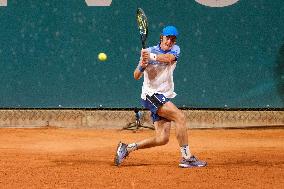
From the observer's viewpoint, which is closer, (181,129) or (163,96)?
(181,129)

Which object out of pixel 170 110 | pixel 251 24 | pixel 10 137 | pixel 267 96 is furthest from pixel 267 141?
pixel 10 137

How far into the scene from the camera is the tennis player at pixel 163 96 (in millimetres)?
7422

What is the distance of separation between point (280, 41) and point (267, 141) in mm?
2357

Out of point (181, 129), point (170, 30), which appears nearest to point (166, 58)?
point (170, 30)

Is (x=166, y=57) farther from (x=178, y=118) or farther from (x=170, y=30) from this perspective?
(x=178, y=118)

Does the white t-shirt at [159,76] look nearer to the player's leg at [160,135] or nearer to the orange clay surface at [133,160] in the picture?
the player's leg at [160,135]

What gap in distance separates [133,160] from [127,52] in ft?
12.9

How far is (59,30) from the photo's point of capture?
39.3 ft

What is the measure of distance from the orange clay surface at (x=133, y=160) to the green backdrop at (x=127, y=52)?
26.4 inches

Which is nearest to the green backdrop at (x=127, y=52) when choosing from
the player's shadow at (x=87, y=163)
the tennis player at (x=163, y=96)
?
the player's shadow at (x=87, y=163)

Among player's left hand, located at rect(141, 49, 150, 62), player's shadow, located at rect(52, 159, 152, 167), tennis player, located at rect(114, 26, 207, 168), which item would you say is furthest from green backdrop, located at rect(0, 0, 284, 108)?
player's left hand, located at rect(141, 49, 150, 62)

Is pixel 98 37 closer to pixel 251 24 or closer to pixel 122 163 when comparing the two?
pixel 251 24

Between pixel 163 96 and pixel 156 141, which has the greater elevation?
pixel 163 96

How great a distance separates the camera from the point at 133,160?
8.30 metres
